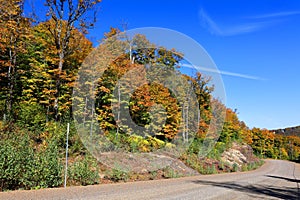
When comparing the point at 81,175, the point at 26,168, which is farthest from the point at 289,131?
the point at 26,168

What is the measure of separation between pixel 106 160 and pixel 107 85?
19.1 ft

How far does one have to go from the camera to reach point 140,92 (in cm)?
1458

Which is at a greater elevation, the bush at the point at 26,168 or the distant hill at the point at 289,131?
the distant hill at the point at 289,131

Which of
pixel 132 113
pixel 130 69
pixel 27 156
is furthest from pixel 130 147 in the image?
pixel 27 156

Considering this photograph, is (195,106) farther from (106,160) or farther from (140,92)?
(106,160)

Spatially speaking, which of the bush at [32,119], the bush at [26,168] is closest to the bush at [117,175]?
the bush at [26,168]

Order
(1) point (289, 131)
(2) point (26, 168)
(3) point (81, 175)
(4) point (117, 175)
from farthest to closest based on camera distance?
(1) point (289, 131), (4) point (117, 175), (3) point (81, 175), (2) point (26, 168)

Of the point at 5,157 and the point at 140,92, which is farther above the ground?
the point at 140,92

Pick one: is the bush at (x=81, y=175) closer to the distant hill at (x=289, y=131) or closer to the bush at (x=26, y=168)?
the bush at (x=26, y=168)

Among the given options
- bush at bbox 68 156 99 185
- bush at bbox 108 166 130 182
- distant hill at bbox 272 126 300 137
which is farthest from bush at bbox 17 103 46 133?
distant hill at bbox 272 126 300 137

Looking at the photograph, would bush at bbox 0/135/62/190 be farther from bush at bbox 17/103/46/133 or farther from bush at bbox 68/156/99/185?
bush at bbox 17/103/46/133

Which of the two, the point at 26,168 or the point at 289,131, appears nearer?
the point at 26,168

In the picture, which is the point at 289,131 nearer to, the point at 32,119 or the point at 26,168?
the point at 32,119

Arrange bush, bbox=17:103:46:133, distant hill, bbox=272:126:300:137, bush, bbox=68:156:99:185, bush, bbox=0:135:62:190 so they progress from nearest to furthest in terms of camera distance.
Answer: bush, bbox=0:135:62:190 → bush, bbox=68:156:99:185 → bush, bbox=17:103:46:133 → distant hill, bbox=272:126:300:137
